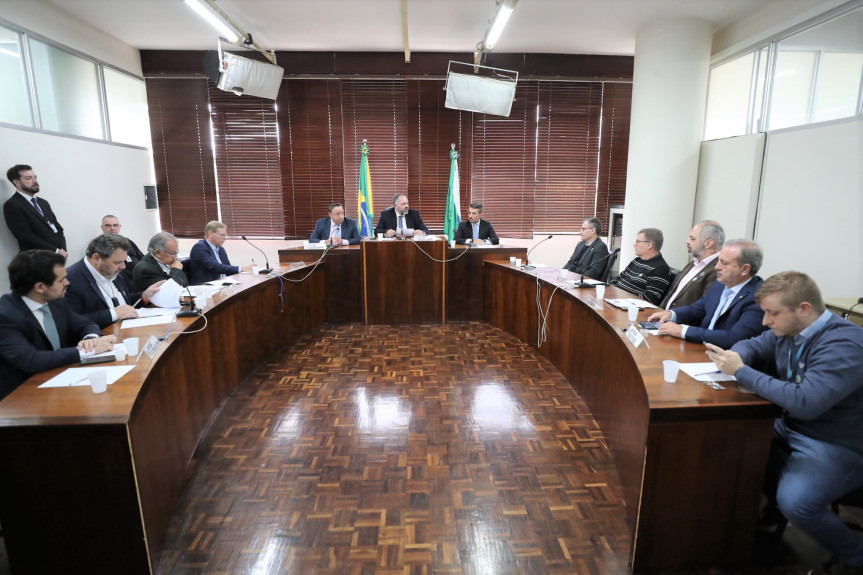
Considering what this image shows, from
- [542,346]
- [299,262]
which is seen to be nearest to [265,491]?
[542,346]

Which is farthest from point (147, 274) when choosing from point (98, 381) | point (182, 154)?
point (182, 154)

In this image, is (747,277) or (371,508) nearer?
(371,508)

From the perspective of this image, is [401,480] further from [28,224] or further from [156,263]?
[28,224]

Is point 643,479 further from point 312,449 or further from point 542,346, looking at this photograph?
point 542,346

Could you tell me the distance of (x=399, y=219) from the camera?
5621mm

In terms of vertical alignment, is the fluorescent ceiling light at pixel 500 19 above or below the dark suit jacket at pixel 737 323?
above

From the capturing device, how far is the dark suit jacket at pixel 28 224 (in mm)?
3893

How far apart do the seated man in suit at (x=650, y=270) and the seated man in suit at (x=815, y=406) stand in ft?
5.51

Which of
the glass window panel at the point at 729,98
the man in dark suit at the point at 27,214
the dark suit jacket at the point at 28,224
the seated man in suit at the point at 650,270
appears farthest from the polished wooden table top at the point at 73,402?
the glass window panel at the point at 729,98

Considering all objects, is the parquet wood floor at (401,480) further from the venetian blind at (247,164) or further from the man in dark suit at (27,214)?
the venetian blind at (247,164)

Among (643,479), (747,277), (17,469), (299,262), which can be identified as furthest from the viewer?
(299,262)

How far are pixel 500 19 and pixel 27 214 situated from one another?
180 inches

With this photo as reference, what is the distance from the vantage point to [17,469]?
1563mm

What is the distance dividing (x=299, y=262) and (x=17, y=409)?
10.9 ft
